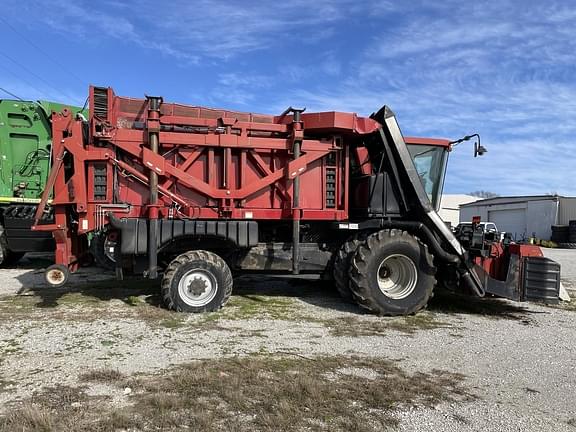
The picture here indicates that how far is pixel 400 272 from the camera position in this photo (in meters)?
7.76

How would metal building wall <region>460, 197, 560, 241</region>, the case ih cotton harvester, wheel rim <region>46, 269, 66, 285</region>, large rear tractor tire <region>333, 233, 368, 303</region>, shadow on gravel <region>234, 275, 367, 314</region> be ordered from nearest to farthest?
wheel rim <region>46, 269, 66, 285</region> → the case ih cotton harvester → large rear tractor tire <region>333, 233, 368, 303</region> → shadow on gravel <region>234, 275, 367, 314</region> → metal building wall <region>460, 197, 560, 241</region>

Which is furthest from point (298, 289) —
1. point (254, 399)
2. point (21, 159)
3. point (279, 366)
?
point (21, 159)

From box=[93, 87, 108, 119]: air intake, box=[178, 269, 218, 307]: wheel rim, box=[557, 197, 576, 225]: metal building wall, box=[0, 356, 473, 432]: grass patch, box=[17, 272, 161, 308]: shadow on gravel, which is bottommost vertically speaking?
box=[0, 356, 473, 432]: grass patch

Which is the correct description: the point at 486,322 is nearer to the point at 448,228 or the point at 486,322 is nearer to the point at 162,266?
the point at 448,228

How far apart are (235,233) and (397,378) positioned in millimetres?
3600

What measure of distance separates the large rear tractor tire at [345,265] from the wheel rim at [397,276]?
1.57 ft

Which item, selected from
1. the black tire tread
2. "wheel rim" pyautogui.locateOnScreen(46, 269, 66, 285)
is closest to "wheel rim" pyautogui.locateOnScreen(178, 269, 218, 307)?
the black tire tread

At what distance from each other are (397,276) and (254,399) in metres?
4.36

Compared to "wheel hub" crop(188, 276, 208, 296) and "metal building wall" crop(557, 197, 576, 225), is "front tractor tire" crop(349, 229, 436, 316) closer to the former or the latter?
"wheel hub" crop(188, 276, 208, 296)

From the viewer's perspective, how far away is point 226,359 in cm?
505

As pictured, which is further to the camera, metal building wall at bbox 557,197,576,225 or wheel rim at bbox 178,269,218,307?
metal building wall at bbox 557,197,576,225

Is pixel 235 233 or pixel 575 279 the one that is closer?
pixel 235 233

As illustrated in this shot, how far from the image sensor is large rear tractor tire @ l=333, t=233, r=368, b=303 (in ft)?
25.0

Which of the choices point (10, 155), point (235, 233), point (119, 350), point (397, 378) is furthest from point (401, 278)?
point (10, 155)
